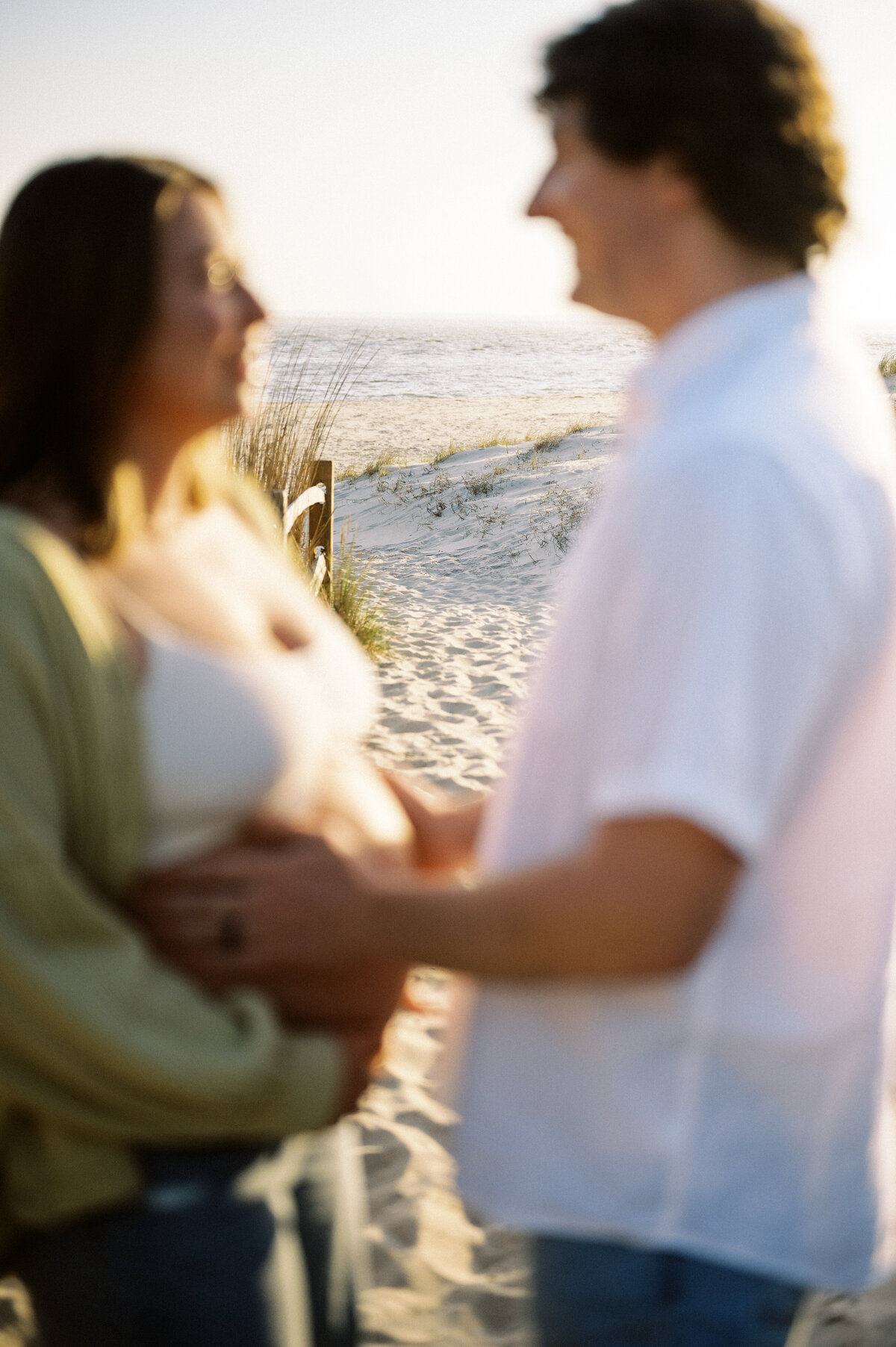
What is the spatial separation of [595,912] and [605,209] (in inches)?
30.2

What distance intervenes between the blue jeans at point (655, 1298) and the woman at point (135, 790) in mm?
346

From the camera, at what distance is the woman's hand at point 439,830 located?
1868mm

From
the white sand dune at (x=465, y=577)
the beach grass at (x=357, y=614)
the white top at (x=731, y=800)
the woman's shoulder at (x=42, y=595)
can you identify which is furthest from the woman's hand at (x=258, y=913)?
the beach grass at (x=357, y=614)

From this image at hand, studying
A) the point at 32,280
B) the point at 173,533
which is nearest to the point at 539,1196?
the point at 173,533

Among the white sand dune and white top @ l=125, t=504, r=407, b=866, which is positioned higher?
white top @ l=125, t=504, r=407, b=866

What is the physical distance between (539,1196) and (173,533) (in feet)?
3.33

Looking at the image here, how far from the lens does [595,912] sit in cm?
107

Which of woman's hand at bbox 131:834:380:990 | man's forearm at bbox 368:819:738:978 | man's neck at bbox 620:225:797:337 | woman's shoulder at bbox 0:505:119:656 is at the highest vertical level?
man's neck at bbox 620:225:797:337

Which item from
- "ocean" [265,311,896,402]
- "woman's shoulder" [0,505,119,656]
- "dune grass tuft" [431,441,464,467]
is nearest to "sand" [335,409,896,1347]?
"dune grass tuft" [431,441,464,467]

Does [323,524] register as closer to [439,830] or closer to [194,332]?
[439,830]

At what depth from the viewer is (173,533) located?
5.43 feet

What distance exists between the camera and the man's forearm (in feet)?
3.45

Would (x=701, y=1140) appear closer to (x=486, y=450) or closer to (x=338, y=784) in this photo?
(x=338, y=784)

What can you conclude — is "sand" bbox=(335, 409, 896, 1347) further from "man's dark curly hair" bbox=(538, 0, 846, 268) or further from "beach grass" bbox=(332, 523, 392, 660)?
"man's dark curly hair" bbox=(538, 0, 846, 268)
